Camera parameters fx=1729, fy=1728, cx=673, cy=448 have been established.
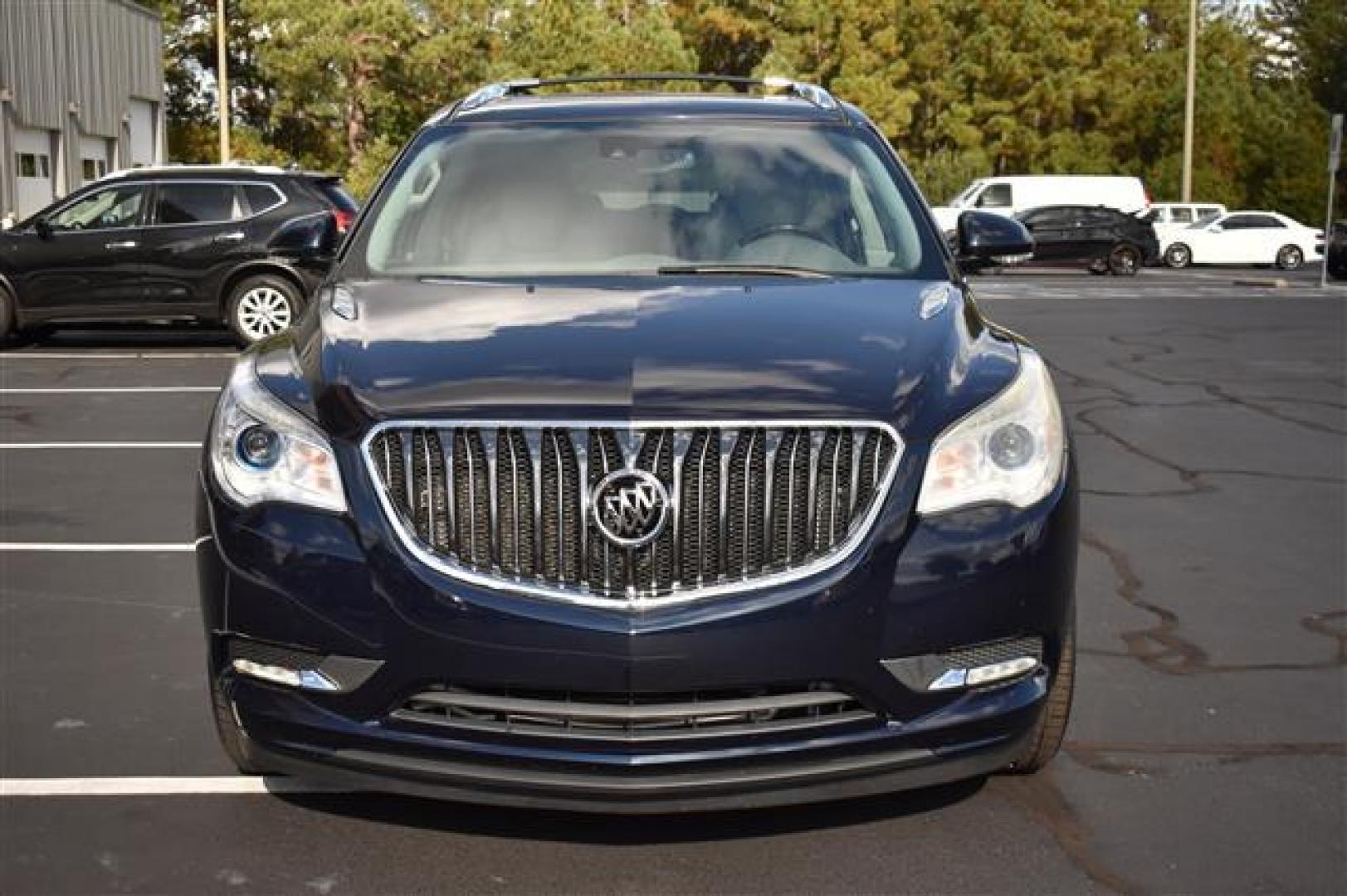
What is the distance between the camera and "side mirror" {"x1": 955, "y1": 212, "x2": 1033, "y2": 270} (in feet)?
19.9

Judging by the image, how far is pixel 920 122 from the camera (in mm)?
61312

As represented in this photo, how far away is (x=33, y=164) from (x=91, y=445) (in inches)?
1077

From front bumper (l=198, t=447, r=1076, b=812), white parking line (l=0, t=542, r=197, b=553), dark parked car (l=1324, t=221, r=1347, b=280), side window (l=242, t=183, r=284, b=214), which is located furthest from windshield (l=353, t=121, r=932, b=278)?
dark parked car (l=1324, t=221, r=1347, b=280)

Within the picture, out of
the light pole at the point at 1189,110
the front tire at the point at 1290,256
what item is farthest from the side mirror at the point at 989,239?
the light pole at the point at 1189,110

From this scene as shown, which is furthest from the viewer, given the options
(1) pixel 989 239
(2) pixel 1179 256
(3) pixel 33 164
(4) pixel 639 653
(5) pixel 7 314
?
(2) pixel 1179 256

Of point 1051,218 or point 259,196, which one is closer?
point 259,196

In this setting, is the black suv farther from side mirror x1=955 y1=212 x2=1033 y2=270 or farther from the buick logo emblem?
the buick logo emblem

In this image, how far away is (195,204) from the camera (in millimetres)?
16359

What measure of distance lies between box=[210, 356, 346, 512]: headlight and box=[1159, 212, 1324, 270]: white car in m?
38.0

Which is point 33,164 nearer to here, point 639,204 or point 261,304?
point 261,304

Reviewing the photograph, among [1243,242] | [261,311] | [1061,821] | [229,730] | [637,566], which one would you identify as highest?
[1243,242]

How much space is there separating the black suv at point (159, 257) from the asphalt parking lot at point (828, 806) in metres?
A: 6.81

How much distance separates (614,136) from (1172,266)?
37.6 meters

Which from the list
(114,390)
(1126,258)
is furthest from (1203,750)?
(1126,258)
